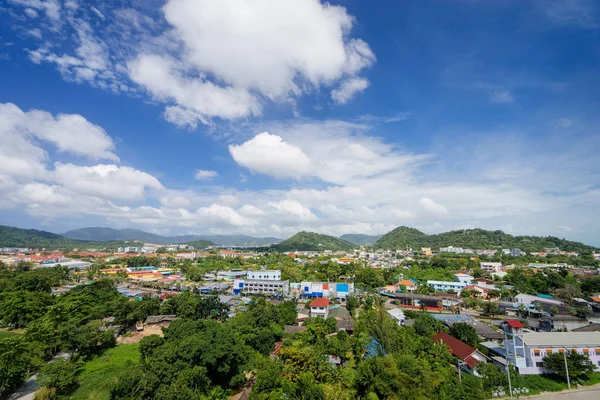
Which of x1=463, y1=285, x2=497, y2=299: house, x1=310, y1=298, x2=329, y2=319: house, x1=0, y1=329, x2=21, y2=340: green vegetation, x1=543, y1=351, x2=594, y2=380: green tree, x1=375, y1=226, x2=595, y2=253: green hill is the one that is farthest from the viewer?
x1=375, y1=226, x2=595, y2=253: green hill

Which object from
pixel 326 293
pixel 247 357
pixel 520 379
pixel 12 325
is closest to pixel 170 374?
pixel 247 357

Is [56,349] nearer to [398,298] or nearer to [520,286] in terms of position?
[398,298]

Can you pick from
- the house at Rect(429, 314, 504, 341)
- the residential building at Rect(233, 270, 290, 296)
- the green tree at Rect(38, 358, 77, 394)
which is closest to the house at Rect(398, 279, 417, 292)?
the house at Rect(429, 314, 504, 341)

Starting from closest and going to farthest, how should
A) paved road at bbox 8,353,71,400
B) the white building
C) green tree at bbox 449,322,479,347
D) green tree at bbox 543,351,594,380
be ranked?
paved road at bbox 8,353,71,400
green tree at bbox 543,351,594,380
green tree at bbox 449,322,479,347
the white building

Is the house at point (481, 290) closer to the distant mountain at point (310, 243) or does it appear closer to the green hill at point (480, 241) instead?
the green hill at point (480, 241)

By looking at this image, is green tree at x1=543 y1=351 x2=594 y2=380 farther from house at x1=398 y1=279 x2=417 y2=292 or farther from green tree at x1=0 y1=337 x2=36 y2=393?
green tree at x1=0 y1=337 x2=36 y2=393
